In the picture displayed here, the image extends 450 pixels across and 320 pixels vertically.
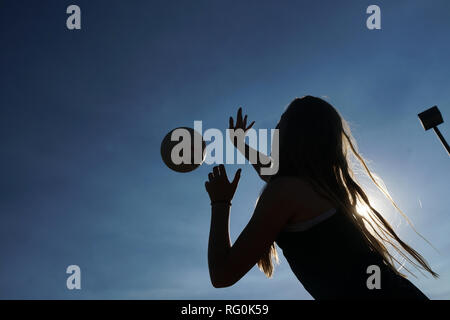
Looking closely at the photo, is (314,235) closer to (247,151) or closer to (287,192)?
(287,192)

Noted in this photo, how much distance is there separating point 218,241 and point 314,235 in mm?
667

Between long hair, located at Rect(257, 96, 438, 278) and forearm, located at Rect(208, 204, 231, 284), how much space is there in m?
0.35

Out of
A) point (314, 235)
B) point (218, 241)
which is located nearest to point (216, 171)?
point (218, 241)

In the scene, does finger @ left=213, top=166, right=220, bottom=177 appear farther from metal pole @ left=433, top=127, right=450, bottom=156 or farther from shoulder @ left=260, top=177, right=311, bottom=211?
metal pole @ left=433, top=127, right=450, bottom=156

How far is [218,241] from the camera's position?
2.51 metres

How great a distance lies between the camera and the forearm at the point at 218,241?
7.84ft

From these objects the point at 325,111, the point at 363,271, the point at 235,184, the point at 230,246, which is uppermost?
the point at 325,111

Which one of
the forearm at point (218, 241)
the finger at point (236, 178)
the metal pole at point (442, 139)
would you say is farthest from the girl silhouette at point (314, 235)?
the metal pole at point (442, 139)

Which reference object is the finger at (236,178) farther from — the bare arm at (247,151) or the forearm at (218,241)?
the bare arm at (247,151)

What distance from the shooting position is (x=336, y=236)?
7.72ft

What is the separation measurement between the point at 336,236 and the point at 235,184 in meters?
0.91

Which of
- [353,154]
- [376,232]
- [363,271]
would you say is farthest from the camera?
[353,154]
